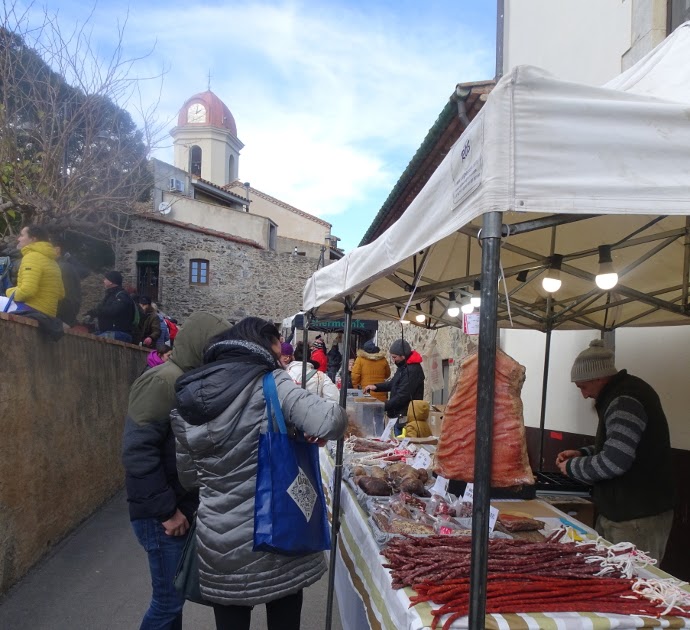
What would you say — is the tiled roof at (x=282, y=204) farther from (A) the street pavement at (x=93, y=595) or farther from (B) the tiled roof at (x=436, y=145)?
(A) the street pavement at (x=93, y=595)

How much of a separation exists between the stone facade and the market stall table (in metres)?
23.2

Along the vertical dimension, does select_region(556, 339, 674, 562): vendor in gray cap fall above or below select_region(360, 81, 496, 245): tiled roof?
below

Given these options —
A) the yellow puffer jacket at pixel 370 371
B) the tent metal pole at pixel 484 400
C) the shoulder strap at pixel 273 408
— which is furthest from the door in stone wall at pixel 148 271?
the tent metal pole at pixel 484 400

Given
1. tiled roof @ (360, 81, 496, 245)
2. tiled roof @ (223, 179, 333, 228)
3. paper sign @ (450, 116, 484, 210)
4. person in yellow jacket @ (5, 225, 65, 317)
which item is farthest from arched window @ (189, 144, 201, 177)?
paper sign @ (450, 116, 484, 210)

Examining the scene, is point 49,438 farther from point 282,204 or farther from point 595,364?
point 282,204

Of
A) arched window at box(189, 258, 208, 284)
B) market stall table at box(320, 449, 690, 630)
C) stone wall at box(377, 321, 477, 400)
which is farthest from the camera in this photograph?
arched window at box(189, 258, 208, 284)

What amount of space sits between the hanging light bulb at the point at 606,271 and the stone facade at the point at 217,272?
961 inches

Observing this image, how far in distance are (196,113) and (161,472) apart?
2135 inches

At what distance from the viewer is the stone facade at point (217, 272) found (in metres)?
26.1

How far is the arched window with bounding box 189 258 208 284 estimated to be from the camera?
87.6 feet

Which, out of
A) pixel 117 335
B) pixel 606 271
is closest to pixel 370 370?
pixel 117 335

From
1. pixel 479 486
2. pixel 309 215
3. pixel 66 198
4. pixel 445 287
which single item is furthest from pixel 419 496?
pixel 309 215

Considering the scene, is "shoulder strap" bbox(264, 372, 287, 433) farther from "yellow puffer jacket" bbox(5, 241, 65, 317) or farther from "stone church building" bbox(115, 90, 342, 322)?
→ "stone church building" bbox(115, 90, 342, 322)

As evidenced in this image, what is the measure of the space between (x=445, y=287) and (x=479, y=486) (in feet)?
5.59
